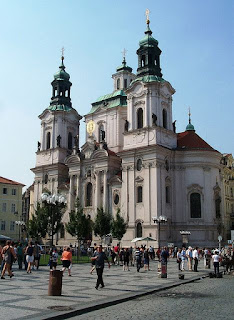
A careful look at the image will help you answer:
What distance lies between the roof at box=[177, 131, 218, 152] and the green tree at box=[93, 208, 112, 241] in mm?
13235

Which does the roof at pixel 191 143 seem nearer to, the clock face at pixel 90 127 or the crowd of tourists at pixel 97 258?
the clock face at pixel 90 127

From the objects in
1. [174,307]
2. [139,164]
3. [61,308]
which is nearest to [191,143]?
[139,164]

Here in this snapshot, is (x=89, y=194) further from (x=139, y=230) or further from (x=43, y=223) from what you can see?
(x=43, y=223)

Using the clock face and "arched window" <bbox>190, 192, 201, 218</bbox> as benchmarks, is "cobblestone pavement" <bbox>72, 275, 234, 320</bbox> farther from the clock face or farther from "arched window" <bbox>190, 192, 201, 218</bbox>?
the clock face

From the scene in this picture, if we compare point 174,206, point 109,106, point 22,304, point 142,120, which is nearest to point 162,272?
point 22,304

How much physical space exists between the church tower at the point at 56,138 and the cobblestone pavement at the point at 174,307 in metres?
47.0

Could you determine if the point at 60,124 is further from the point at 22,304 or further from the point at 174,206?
the point at 22,304

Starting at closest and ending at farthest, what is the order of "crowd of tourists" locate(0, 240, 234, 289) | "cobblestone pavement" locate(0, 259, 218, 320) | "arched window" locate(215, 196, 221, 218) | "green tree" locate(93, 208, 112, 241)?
"cobblestone pavement" locate(0, 259, 218, 320) < "crowd of tourists" locate(0, 240, 234, 289) < "green tree" locate(93, 208, 112, 241) < "arched window" locate(215, 196, 221, 218)

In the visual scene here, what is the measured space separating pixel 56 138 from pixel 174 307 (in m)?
53.6

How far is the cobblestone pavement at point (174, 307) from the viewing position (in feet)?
33.2

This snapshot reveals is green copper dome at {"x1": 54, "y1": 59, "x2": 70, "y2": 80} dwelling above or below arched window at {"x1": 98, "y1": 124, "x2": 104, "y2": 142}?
above

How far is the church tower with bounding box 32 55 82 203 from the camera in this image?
61781mm

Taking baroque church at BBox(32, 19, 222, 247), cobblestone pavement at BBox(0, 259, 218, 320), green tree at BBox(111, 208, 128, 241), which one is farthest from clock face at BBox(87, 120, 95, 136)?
cobblestone pavement at BBox(0, 259, 218, 320)

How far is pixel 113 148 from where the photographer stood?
194ft
